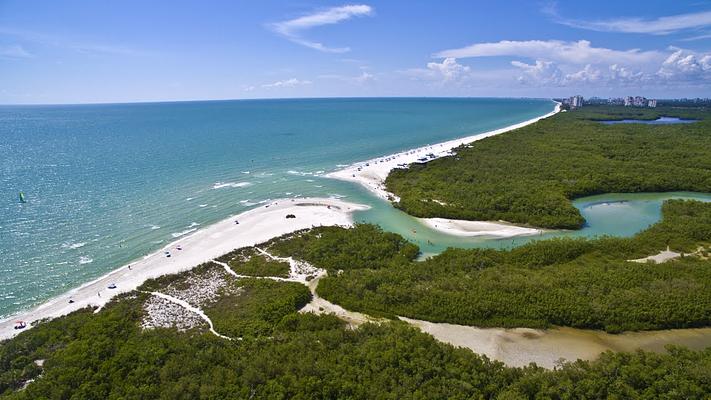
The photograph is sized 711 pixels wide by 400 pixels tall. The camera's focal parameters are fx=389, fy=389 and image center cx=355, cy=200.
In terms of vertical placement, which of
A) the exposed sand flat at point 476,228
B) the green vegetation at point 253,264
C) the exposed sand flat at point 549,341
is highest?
the exposed sand flat at point 476,228

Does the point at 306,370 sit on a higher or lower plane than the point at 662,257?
lower

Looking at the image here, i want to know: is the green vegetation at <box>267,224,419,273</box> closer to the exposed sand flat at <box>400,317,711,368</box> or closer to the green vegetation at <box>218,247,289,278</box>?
the green vegetation at <box>218,247,289,278</box>

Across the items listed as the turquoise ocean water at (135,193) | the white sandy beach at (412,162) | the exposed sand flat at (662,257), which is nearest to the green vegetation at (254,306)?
the turquoise ocean water at (135,193)

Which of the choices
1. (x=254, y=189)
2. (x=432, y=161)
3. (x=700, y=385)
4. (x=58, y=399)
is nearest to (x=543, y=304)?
(x=700, y=385)

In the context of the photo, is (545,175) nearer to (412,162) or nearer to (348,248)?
(412,162)

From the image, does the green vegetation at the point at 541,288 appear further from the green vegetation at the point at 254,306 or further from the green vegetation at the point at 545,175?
→ the green vegetation at the point at 545,175

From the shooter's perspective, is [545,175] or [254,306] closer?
[254,306]

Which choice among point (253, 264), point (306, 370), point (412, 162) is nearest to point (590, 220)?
point (412, 162)
